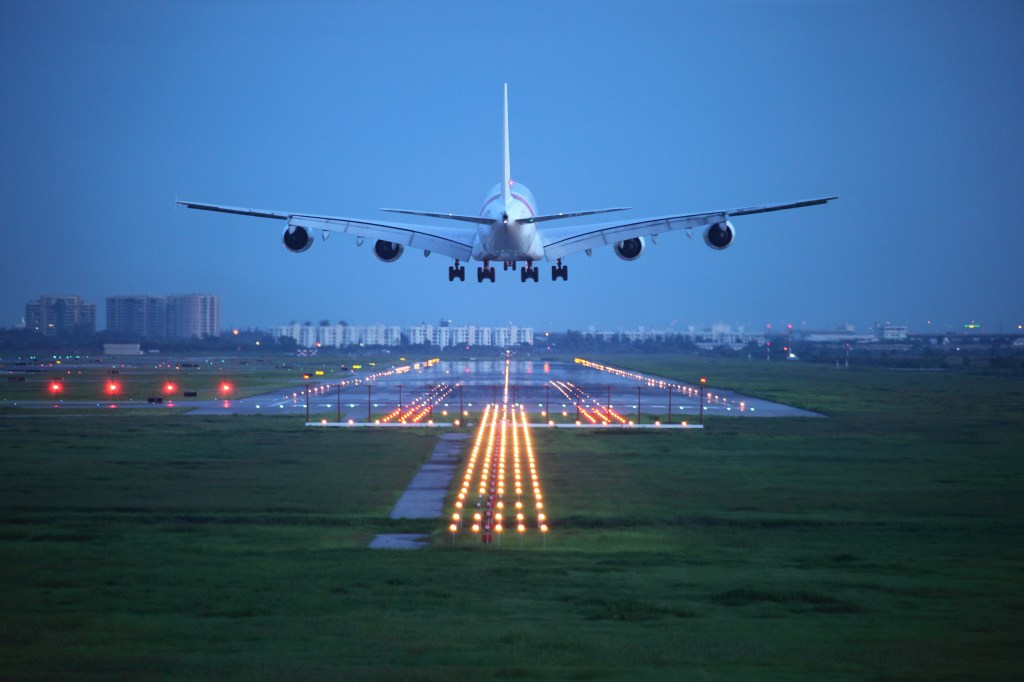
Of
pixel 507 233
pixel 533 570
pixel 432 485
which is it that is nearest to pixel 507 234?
pixel 507 233

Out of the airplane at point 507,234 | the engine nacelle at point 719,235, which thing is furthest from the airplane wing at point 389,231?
the engine nacelle at point 719,235

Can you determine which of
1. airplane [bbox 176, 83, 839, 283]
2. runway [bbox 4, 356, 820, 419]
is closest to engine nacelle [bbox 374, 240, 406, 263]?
airplane [bbox 176, 83, 839, 283]

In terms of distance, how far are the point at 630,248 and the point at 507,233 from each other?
28.5 ft

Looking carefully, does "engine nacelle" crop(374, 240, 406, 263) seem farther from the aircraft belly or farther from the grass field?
the grass field

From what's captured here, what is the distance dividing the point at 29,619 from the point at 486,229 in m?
32.7

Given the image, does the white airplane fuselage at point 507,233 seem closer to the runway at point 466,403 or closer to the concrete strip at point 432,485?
the concrete strip at point 432,485

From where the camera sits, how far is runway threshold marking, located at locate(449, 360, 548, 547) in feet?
109

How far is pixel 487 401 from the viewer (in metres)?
83.2

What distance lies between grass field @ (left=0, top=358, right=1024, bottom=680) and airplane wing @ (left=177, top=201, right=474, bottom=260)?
9.84 metres

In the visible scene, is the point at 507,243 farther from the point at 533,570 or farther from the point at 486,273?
the point at 533,570

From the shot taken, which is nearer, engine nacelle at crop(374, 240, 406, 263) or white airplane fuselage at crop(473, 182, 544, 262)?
white airplane fuselage at crop(473, 182, 544, 262)

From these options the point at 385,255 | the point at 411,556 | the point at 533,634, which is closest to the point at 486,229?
the point at 385,255

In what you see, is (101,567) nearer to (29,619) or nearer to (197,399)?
(29,619)

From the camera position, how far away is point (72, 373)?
128250 mm
